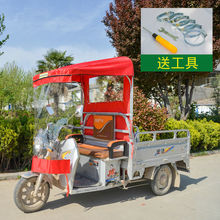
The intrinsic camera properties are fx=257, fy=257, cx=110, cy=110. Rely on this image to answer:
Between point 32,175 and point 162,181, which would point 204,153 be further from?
point 32,175

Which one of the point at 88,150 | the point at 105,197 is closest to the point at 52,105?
the point at 88,150

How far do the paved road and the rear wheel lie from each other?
0.13m

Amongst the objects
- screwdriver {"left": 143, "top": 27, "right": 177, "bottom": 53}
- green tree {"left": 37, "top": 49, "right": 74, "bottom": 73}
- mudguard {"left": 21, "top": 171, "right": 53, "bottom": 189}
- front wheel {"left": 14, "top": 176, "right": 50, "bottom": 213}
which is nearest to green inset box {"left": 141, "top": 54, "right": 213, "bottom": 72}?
screwdriver {"left": 143, "top": 27, "right": 177, "bottom": 53}

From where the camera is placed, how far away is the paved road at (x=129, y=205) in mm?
4199

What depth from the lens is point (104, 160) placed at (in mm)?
4418

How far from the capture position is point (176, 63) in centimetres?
962

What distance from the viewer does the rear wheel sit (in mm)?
5118

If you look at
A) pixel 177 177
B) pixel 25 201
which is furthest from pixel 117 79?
pixel 25 201

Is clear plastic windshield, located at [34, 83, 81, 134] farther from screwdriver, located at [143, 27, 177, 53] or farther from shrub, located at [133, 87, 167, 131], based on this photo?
screwdriver, located at [143, 27, 177, 53]

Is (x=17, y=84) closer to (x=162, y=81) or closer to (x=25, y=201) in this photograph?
(x=162, y=81)

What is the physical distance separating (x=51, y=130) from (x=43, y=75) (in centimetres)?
101

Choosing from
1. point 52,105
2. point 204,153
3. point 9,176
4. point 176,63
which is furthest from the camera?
point 204,153

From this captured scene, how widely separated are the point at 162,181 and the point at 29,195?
2649 mm

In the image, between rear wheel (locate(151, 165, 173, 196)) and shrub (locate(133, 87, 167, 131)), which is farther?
shrub (locate(133, 87, 167, 131))
